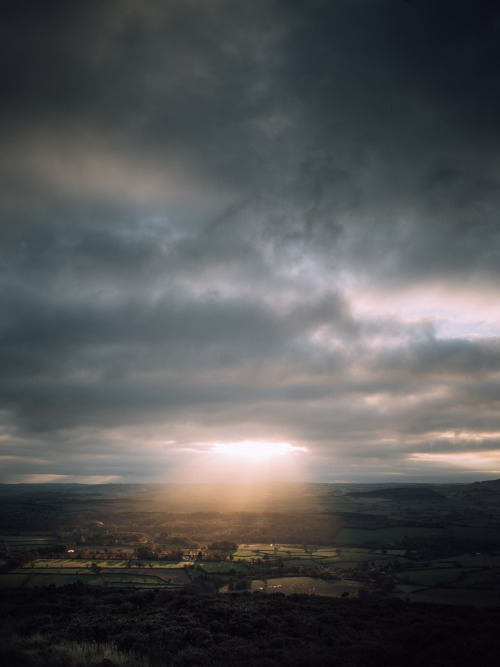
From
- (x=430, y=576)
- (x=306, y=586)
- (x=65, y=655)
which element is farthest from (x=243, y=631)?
(x=430, y=576)

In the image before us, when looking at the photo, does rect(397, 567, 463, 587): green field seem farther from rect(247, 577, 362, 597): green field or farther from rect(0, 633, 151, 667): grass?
rect(0, 633, 151, 667): grass

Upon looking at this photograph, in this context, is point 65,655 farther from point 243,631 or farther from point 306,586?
point 306,586

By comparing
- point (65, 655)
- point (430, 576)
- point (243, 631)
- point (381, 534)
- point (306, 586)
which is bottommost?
point (381, 534)

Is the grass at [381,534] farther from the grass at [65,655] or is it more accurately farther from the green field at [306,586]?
the grass at [65,655]

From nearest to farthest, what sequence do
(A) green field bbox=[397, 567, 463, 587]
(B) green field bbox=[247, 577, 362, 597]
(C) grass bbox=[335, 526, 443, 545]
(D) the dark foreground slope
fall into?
(D) the dark foreground slope, (B) green field bbox=[247, 577, 362, 597], (A) green field bbox=[397, 567, 463, 587], (C) grass bbox=[335, 526, 443, 545]

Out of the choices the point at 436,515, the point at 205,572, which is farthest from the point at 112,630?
the point at 436,515

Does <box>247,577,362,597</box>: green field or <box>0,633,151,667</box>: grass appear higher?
<box>0,633,151,667</box>: grass

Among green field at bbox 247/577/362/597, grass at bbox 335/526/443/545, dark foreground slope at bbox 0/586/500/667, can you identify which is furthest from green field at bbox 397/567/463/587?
grass at bbox 335/526/443/545

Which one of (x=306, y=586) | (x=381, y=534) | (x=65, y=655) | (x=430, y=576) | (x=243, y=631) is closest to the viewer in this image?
(x=65, y=655)
